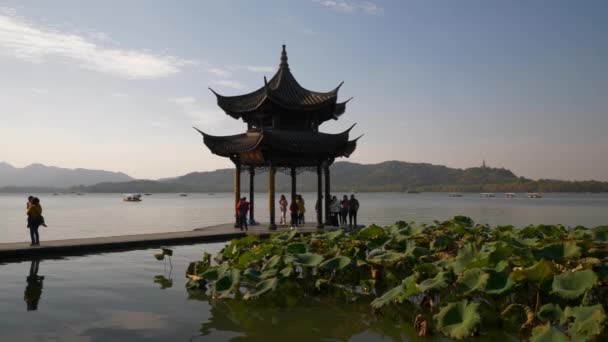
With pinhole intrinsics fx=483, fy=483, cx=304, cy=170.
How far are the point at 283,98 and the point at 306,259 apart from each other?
1088 centimetres

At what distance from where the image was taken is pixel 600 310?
16.9 ft

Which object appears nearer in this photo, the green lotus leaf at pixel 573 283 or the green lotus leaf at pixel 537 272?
the green lotus leaf at pixel 573 283

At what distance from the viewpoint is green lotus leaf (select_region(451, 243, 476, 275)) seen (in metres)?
Result: 6.88

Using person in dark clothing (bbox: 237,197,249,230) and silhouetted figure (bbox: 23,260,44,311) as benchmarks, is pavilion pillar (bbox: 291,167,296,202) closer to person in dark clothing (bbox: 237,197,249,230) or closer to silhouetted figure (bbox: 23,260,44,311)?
person in dark clothing (bbox: 237,197,249,230)

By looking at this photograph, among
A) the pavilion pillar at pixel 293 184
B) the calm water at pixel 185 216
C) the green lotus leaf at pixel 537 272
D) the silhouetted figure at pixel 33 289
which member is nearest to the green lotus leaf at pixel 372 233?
the green lotus leaf at pixel 537 272

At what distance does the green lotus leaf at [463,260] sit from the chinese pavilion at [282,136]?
10650 mm

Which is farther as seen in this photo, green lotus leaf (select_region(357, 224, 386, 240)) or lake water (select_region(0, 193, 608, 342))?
green lotus leaf (select_region(357, 224, 386, 240))

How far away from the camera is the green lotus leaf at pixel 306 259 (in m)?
8.32

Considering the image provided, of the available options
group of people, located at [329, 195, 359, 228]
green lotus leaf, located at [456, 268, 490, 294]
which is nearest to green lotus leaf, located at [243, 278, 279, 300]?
green lotus leaf, located at [456, 268, 490, 294]

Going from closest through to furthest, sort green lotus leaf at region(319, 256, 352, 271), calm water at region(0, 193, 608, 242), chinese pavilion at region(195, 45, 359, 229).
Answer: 1. green lotus leaf at region(319, 256, 352, 271)
2. chinese pavilion at region(195, 45, 359, 229)
3. calm water at region(0, 193, 608, 242)

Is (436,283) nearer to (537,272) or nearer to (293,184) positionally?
(537,272)

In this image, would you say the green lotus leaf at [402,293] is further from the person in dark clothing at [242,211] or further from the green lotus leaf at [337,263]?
the person in dark clothing at [242,211]

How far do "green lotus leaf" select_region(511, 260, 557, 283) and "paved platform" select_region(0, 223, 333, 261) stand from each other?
36.8 feet

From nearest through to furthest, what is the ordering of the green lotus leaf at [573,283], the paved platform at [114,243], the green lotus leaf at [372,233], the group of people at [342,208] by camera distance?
the green lotus leaf at [573,283] → the green lotus leaf at [372,233] → the paved platform at [114,243] → the group of people at [342,208]
